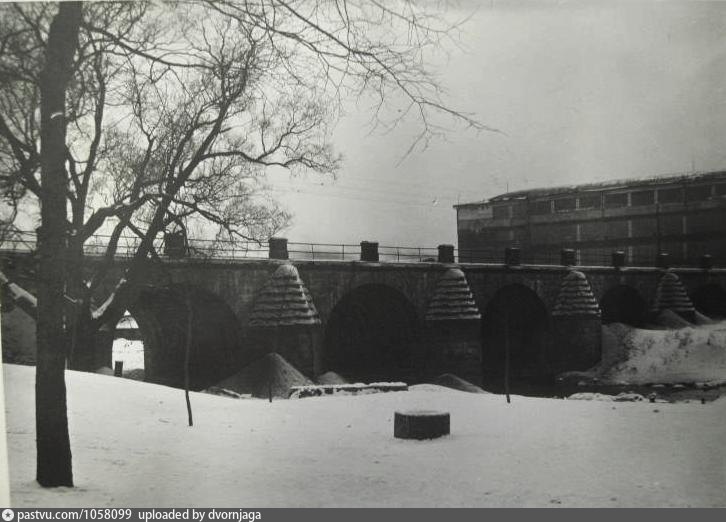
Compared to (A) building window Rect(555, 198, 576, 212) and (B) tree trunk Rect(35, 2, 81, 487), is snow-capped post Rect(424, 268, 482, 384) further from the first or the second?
(B) tree trunk Rect(35, 2, 81, 487)

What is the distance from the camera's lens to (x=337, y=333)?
Result: 47.6ft

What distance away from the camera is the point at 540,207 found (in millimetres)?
7727

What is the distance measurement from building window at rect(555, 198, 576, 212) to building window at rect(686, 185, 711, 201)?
3.72 ft

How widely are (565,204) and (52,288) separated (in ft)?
17.2

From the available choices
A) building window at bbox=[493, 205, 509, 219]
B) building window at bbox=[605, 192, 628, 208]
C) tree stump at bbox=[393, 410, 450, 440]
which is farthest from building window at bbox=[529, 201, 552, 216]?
tree stump at bbox=[393, 410, 450, 440]

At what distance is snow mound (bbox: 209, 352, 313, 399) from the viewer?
11383mm

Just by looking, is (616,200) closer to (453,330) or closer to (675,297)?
(675,297)

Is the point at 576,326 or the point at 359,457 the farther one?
the point at 576,326

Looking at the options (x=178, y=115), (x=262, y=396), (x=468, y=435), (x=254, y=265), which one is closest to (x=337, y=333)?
(x=254, y=265)

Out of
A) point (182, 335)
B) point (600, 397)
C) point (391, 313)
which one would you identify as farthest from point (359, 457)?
point (391, 313)

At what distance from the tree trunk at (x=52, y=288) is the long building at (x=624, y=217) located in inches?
147

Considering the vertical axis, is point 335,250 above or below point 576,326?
above

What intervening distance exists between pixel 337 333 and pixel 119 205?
7910 mm
